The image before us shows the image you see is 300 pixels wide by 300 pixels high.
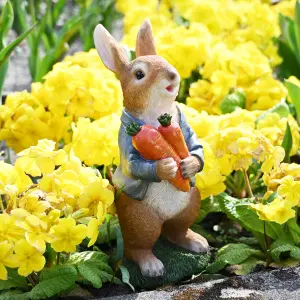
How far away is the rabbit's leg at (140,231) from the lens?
2316 millimetres

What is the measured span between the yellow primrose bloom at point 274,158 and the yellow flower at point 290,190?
0.17 meters

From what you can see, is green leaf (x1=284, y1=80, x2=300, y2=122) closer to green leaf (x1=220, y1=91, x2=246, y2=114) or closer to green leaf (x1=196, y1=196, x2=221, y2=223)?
green leaf (x1=220, y1=91, x2=246, y2=114)

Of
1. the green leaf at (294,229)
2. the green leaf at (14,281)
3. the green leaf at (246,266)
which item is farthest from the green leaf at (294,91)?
the green leaf at (14,281)

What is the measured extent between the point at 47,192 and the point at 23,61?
10.2 ft

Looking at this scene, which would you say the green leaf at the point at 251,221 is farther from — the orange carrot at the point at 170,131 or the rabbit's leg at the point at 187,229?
the orange carrot at the point at 170,131

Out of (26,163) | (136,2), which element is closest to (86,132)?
(26,163)

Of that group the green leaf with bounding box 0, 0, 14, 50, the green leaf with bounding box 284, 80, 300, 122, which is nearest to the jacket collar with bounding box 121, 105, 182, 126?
the green leaf with bounding box 284, 80, 300, 122

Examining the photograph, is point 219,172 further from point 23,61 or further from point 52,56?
point 23,61

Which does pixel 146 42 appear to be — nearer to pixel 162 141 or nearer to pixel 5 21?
pixel 162 141

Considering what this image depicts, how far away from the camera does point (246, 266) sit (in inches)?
97.9

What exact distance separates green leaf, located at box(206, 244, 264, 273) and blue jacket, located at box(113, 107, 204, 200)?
1.15ft

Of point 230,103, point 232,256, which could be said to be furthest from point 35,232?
point 230,103

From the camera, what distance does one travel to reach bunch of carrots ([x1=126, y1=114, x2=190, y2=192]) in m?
2.21

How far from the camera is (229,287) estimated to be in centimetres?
228
